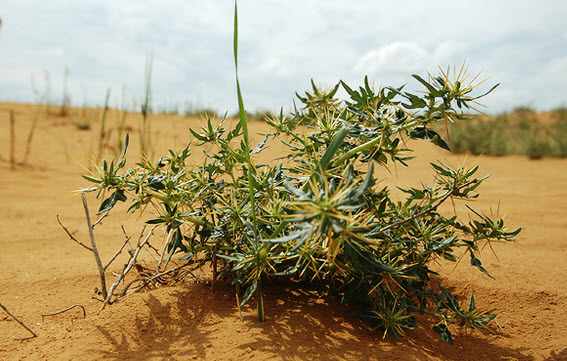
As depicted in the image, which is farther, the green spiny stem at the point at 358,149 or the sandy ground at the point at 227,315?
the sandy ground at the point at 227,315

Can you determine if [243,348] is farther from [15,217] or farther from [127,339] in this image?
[15,217]

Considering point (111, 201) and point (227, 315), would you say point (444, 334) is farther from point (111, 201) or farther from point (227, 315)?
point (111, 201)

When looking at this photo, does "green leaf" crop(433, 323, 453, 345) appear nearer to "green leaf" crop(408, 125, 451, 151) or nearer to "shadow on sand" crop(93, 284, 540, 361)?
"shadow on sand" crop(93, 284, 540, 361)

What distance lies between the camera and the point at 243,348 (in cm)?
126

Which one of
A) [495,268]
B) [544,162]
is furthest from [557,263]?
[544,162]

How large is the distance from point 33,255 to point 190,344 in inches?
65.8

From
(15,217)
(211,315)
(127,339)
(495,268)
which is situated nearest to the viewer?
(127,339)

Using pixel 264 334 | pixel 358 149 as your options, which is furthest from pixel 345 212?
pixel 264 334

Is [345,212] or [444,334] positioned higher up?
[345,212]

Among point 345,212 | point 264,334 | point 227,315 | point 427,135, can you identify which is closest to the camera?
point 345,212

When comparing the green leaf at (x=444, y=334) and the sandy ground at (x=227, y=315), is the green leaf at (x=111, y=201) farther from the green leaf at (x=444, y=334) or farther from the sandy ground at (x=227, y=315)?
the green leaf at (x=444, y=334)

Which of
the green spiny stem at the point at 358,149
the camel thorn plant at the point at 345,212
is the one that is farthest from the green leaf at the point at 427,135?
the green spiny stem at the point at 358,149

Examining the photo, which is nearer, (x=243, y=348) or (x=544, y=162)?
(x=243, y=348)

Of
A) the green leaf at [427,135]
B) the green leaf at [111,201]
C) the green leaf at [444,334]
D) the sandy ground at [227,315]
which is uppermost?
the green leaf at [427,135]
